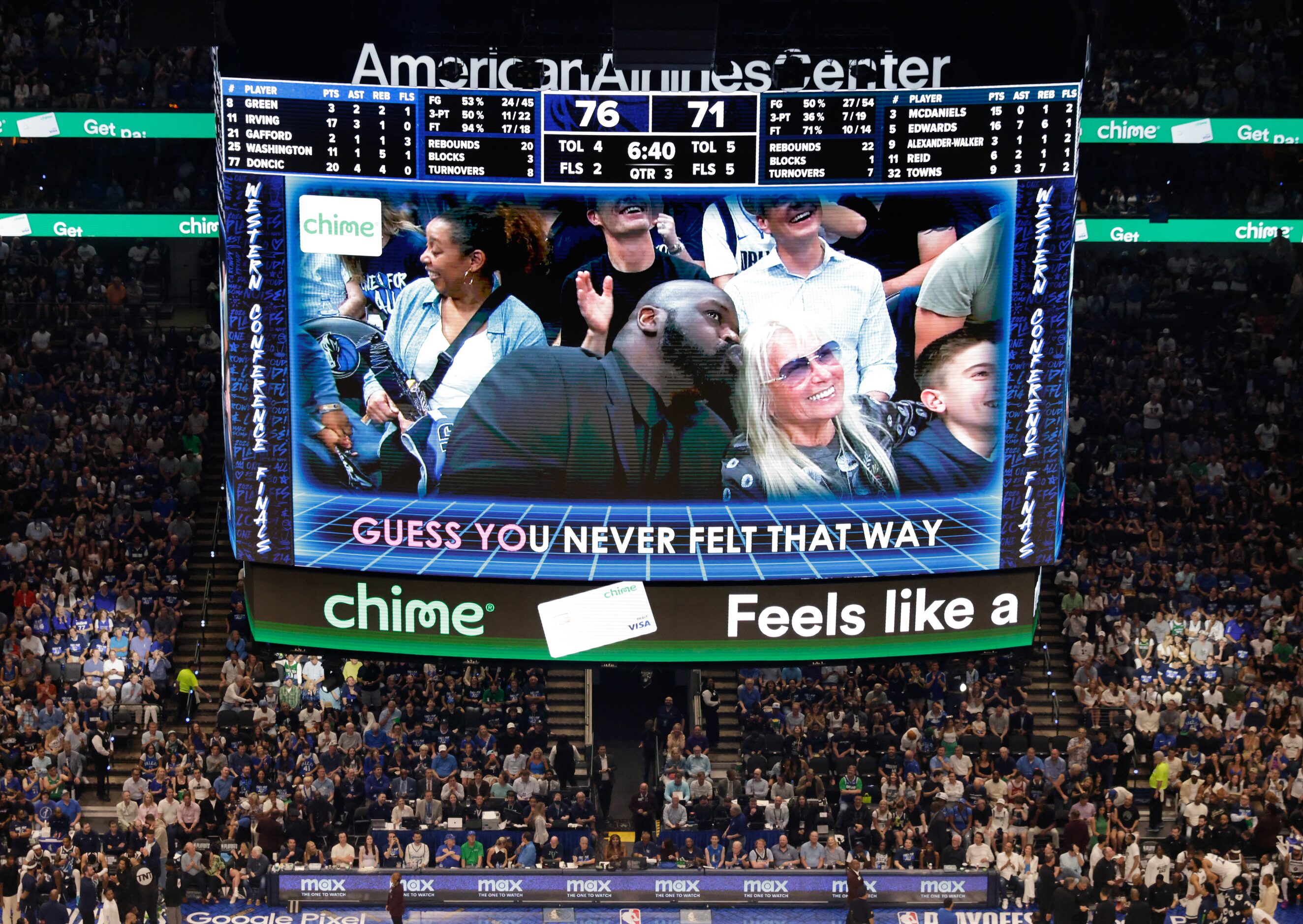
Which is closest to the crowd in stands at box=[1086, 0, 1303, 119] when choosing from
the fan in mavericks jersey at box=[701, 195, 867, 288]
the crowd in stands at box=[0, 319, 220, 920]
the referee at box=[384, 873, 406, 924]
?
the fan in mavericks jersey at box=[701, 195, 867, 288]

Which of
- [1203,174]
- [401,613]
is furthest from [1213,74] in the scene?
[401,613]

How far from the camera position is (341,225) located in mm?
22734

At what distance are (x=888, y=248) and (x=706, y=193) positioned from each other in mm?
2172

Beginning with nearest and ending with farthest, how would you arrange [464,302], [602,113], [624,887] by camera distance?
[602,113], [464,302], [624,887]

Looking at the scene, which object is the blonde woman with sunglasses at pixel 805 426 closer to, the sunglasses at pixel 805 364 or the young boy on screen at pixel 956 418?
the sunglasses at pixel 805 364

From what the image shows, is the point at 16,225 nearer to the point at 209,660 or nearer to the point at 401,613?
the point at 209,660

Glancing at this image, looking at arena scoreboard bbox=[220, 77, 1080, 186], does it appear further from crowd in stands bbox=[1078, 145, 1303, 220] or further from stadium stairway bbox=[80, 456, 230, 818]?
crowd in stands bbox=[1078, 145, 1303, 220]

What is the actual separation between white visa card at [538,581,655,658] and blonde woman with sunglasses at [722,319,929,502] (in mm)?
1699

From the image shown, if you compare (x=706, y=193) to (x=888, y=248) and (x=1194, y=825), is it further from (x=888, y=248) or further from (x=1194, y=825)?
(x=1194, y=825)

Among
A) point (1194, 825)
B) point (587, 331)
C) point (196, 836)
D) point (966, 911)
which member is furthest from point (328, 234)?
point (1194, 825)

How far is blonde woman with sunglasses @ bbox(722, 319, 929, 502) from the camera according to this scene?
2303 cm

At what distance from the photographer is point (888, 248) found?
22.8m

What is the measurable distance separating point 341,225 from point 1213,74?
643 inches

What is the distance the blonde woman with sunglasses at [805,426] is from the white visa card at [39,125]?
13649 millimetres
